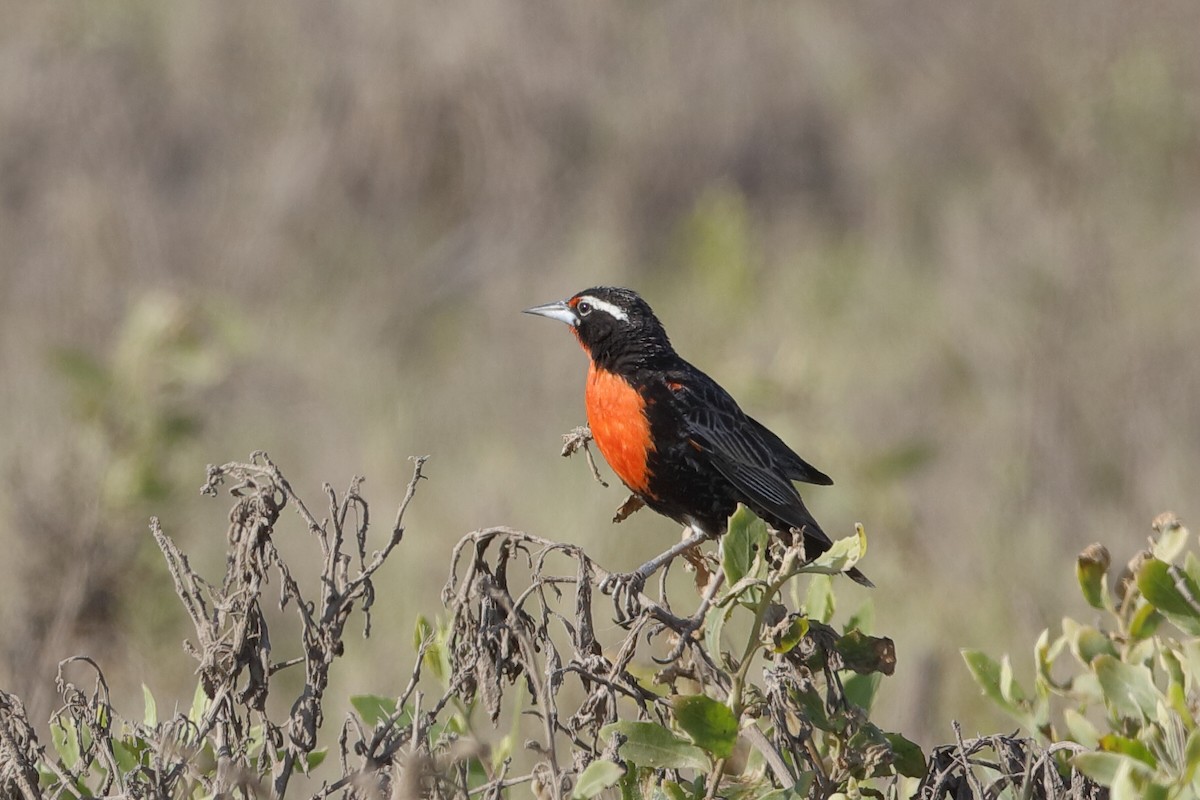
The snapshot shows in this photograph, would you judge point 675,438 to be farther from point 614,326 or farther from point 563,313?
point 563,313

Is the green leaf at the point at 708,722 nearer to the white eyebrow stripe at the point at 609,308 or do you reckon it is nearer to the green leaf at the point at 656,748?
the green leaf at the point at 656,748

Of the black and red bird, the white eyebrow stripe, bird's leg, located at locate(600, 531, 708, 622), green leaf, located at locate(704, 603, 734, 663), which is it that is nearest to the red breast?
the black and red bird

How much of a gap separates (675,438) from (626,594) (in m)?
1.22

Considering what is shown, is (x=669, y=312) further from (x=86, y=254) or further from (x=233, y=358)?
(x=86, y=254)

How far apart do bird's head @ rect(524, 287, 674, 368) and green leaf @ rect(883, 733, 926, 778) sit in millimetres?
1881

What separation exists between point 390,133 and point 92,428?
6688 mm

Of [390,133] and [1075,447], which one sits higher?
[390,133]

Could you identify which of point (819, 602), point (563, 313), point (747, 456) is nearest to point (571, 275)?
point (563, 313)

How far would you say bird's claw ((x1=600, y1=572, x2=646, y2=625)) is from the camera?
2668 millimetres

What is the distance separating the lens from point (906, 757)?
249 centimetres

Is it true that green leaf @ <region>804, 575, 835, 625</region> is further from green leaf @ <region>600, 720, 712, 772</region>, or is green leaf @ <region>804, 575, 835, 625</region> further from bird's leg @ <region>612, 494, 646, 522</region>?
bird's leg @ <region>612, 494, 646, 522</region>

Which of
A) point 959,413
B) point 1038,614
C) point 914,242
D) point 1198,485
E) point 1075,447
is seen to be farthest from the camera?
point 914,242

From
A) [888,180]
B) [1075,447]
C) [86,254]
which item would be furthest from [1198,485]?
[86,254]

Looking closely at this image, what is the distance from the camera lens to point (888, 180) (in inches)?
514
